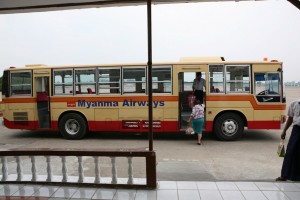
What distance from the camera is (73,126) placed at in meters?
10.0

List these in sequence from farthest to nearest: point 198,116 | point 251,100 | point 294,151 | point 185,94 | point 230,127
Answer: point 185,94 → point 230,127 → point 251,100 → point 198,116 → point 294,151

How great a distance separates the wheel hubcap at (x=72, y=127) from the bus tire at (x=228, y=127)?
4710mm

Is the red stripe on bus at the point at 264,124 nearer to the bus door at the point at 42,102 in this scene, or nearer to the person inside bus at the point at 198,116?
the person inside bus at the point at 198,116

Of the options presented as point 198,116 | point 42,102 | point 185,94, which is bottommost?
point 198,116

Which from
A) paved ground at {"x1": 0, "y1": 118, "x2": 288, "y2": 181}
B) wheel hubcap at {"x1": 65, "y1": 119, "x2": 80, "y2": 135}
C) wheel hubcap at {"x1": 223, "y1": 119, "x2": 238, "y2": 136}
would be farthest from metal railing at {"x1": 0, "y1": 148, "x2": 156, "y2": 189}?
wheel hubcap at {"x1": 223, "y1": 119, "x2": 238, "y2": 136}

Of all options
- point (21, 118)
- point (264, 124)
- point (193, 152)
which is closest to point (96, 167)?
point (193, 152)

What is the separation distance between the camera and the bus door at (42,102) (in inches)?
402

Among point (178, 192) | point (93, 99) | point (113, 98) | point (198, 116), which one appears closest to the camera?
point (178, 192)

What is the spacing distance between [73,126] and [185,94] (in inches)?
158

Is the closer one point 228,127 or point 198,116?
point 198,116

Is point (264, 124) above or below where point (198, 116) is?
below

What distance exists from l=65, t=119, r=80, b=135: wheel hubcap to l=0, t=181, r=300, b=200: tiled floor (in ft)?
17.0

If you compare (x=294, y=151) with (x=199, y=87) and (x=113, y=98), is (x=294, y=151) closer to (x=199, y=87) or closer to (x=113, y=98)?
(x=199, y=87)

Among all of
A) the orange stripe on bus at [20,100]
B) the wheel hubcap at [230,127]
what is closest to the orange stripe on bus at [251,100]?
the wheel hubcap at [230,127]
